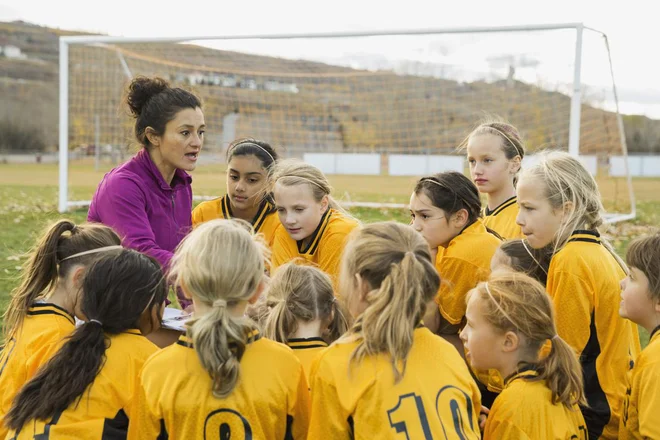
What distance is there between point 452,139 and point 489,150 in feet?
36.7

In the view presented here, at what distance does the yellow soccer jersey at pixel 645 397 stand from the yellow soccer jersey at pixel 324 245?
Answer: 1511mm

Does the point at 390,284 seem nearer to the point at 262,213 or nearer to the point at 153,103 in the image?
the point at 262,213

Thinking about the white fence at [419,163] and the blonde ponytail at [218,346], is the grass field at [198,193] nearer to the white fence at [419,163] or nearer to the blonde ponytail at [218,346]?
the white fence at [419,163]

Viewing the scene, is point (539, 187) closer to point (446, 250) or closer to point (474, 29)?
point (446, 250)

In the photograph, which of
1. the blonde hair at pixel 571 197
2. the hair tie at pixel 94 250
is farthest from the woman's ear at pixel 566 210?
the hair tie at pixel 94 250

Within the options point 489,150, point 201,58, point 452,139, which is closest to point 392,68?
point 452,139

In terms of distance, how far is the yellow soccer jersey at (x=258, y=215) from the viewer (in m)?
4.07

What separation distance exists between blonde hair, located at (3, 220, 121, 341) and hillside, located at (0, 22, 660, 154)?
35.2 feet

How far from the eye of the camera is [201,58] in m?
13.6

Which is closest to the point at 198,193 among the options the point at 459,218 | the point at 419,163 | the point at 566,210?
the point at 419,163

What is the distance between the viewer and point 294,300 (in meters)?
2.60

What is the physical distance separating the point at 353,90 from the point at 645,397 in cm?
1262

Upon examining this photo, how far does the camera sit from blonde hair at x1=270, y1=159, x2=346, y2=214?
3.62 meters

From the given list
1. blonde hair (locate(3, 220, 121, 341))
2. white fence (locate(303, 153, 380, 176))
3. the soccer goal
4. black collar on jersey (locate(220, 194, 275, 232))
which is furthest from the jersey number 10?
white fence (locate(303, 153, 380, 176))
